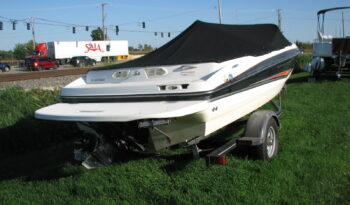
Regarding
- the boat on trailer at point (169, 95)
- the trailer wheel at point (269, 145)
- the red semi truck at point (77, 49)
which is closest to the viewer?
the boat on trailer at point (169, 95)

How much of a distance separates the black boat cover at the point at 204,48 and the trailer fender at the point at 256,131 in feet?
2.96

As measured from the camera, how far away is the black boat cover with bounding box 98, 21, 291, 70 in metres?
4.74

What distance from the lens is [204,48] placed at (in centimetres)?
506

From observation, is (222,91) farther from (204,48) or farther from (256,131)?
(204,48)

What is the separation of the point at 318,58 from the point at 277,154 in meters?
9.86

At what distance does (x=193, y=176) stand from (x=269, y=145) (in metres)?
1.28

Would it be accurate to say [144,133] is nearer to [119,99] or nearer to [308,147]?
[119,99]

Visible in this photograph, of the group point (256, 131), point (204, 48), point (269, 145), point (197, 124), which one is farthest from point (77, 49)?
point (197, 124)

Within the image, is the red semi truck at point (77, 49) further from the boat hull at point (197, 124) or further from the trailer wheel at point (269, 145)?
the boat hull at point (197, 124)

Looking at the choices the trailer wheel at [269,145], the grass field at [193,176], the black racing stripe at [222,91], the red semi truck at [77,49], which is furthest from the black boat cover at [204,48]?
the red semi truck at [77,49]

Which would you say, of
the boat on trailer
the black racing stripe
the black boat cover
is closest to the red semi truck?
the black boat cover

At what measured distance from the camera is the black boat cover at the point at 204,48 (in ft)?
15.5

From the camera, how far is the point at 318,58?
537 inches

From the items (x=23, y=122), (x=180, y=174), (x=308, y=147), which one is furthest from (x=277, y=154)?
(x=23, y=122)
